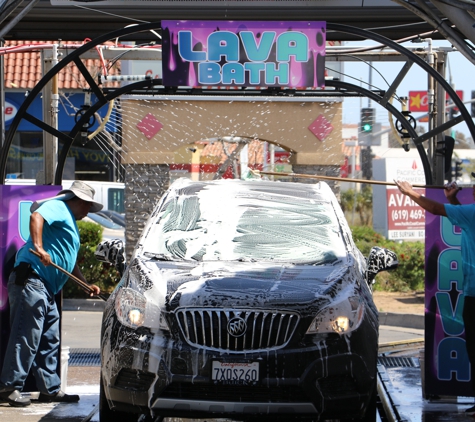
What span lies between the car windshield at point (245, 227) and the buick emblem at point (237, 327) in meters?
1.03

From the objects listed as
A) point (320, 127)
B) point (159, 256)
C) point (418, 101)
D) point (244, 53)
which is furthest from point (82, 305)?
point (418, 101)

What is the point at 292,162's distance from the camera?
68.0 ft

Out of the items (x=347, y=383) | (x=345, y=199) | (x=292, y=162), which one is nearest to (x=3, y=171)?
(x=347, y=383)

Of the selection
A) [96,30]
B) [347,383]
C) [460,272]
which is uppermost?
[96,30]

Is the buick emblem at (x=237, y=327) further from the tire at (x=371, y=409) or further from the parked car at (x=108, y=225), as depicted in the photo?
the parked car at (x=108, y=225)

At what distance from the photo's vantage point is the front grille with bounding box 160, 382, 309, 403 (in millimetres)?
5594

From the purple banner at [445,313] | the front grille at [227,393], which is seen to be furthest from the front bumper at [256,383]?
the purple banner at [445,313]

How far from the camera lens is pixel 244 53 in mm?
8445

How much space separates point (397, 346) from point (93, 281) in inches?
304

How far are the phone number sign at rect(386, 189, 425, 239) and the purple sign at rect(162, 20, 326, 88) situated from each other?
51.3ft

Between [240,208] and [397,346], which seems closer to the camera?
[240,208]

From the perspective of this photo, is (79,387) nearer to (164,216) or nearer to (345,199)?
(164,216)

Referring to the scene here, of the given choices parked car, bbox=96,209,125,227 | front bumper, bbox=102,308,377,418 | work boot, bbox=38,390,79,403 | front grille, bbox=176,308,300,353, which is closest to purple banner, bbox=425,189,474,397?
front bumper, bbox=102,308,377,418

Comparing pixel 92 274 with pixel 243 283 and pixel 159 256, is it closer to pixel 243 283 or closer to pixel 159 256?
pixel 159 256
